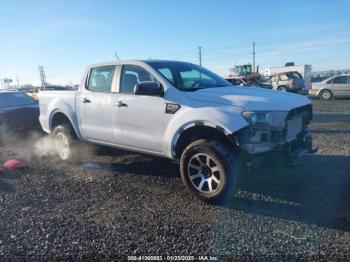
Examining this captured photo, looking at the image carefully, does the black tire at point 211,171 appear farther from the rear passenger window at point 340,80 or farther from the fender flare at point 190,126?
the rear passenger window at point 340,80

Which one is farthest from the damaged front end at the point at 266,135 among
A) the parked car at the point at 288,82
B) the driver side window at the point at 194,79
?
the parked car at the point at 288,82

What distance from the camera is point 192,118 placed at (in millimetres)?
5176

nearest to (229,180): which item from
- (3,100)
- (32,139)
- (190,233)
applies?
(190,233)

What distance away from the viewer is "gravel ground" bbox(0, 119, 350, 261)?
3836 mm

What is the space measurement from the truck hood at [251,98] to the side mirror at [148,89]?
464 mm

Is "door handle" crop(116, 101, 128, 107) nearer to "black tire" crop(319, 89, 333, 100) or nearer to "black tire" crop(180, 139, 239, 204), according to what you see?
"black tire" crop(180, 139, 239, 204)

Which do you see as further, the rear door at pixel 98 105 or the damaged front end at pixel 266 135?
the rear door at pixel 98 105

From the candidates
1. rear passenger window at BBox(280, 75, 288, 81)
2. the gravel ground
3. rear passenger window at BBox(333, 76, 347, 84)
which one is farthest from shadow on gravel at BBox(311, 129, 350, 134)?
rear passenger window at BBox(280, 75, 288, 81)

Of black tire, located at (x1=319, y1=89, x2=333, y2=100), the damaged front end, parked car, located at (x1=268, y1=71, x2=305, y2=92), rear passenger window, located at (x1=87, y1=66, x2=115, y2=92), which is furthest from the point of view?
parked car, located at (x1=268, y1=71, x2=305, y2=92)

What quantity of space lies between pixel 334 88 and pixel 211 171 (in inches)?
828

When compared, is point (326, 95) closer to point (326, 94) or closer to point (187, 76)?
point (326, 94)

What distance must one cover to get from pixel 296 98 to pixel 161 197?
7.92ft

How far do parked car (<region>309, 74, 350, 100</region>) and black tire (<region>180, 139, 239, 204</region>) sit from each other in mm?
20825

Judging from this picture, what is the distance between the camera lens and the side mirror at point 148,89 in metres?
5.49
